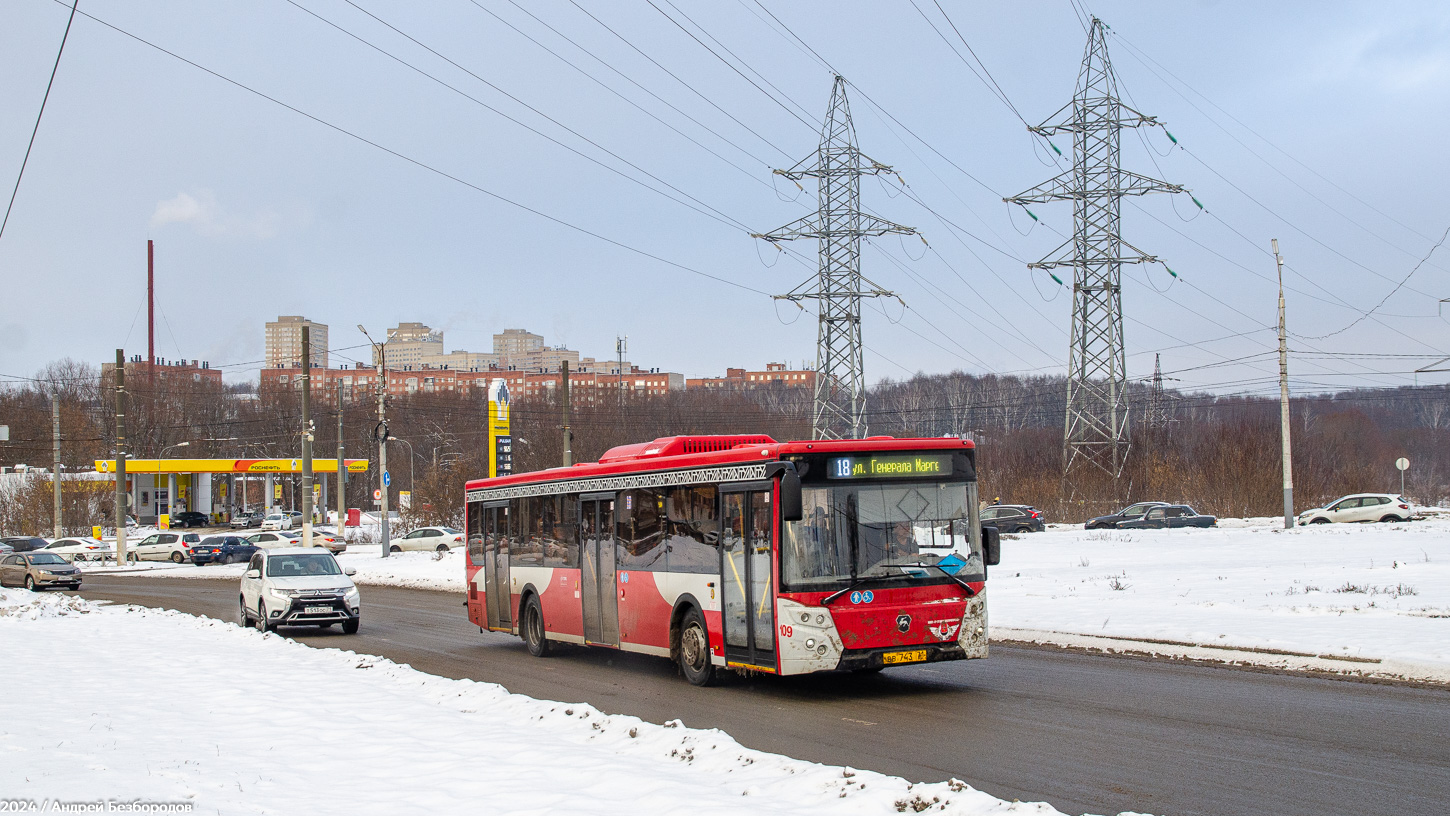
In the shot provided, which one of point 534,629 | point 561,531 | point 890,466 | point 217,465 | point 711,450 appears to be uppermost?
point 217,465

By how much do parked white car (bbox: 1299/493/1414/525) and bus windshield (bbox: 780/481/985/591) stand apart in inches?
1465

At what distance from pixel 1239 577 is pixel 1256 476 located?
1299 inches

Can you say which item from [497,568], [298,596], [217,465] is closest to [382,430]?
[298,596]

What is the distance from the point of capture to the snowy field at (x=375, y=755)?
6.98m

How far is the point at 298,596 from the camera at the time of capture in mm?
21453

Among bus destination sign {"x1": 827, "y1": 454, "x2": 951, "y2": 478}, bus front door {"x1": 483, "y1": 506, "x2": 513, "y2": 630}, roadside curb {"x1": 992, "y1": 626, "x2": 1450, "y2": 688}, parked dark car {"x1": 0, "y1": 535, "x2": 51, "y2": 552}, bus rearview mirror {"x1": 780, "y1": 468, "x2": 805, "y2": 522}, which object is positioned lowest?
roadside curb {"x1": 992, "y1": 626, "x2": 1450, "y2": 688}

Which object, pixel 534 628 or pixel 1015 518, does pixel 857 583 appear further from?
pixel 1015 518

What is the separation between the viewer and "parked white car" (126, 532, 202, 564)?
184 ft

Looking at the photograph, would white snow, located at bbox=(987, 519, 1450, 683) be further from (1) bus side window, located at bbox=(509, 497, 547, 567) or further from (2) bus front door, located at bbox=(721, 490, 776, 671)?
(1) bus side window, located at bbox=(509, 497, 547, 567)

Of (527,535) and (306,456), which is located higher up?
(306,456)

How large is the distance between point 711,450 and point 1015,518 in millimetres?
35151

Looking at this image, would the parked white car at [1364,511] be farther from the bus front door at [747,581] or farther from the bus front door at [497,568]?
the bus front door at [747,581]

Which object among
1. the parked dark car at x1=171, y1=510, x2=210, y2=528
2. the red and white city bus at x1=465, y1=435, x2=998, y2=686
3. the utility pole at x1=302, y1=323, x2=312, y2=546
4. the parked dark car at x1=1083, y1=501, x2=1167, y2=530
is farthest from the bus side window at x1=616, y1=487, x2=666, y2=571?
the parked dark car at x1=171, y1=510, x2=210, y2=528

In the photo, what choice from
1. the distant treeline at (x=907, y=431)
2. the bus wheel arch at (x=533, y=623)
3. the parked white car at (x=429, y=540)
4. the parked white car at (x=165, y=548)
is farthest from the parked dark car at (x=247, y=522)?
the bus wheel arch at (x=533, y=623)
